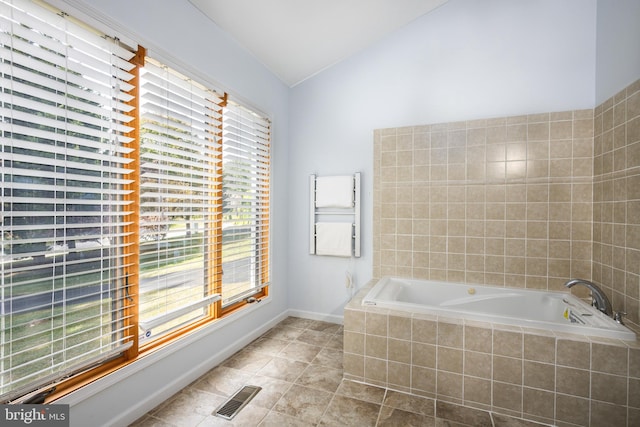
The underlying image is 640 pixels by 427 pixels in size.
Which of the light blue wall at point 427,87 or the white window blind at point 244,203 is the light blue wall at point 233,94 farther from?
the light blue wall at point 427,87

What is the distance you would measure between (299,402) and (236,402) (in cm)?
40

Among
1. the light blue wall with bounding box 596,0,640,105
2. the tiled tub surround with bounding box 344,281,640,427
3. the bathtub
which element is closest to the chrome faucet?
the bathtub

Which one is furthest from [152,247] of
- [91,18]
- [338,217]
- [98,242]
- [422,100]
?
[422,100]

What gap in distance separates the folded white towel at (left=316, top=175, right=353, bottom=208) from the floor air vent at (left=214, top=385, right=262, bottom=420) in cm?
178

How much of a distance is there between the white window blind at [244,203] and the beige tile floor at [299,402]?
581 millimetres

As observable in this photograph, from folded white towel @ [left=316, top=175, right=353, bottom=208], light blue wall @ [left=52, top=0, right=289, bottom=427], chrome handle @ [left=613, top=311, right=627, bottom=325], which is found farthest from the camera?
folded white towel @ [left=316, top=175, right=353, bottom=208]

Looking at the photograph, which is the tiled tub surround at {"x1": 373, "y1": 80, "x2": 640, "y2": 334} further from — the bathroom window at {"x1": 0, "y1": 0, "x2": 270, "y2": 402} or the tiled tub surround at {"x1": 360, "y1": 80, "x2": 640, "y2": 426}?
the bathroom window at {"x1": 0, "y1": 0, "x2": 270, "y2": 402}

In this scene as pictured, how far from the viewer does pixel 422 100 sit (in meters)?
2.86

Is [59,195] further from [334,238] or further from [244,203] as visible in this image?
[334,238]

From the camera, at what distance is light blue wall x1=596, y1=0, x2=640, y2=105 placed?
1.89 m

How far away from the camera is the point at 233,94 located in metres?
2.44

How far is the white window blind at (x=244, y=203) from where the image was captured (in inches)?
96.3

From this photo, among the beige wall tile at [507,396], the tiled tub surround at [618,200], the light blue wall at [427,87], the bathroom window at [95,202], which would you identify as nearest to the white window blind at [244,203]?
the bathroom window at [95,202]

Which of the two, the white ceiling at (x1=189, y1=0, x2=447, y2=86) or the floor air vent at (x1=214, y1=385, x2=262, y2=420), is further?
the white ceiling at (x1=189, y1=0, x2=447, y2=86)
